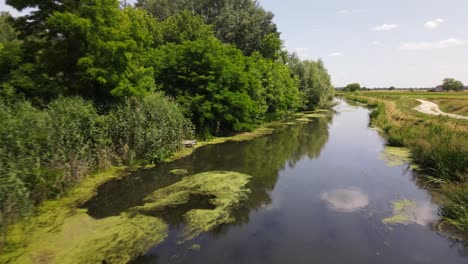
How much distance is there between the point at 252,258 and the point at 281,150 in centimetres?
1203

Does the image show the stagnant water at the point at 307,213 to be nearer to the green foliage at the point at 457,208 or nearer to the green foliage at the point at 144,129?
the green foliage at the point at 457,208

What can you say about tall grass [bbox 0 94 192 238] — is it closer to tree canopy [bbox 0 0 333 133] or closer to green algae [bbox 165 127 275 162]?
green algae [bbox 165 127 275 162]

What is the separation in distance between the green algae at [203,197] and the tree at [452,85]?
114 m

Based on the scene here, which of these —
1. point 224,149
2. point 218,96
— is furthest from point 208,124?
point 224,149

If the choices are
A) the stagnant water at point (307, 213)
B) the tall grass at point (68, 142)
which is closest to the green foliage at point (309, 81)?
the stagnant water at point (307, 213)

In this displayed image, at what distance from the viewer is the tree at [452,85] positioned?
98.6 metres

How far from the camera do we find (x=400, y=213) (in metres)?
8.82

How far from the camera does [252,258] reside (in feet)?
21.3

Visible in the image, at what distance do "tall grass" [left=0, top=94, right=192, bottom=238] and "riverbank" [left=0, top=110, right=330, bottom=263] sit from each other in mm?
447

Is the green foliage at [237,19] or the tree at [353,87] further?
the tree at [353,87]

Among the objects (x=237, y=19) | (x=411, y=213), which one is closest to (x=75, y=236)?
(x=411, y=213)

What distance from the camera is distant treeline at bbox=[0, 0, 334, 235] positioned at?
27.8 ft

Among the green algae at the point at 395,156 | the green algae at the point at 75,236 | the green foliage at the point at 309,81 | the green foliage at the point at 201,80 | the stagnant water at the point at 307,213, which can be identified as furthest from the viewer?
the green foliage at the point at 309,81

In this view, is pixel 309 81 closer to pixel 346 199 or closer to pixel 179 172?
pixel 179 172
